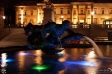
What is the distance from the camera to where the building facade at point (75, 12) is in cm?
9879

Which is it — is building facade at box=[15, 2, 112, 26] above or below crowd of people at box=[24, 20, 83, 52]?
above

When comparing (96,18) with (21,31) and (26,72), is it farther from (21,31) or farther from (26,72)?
(26,72)

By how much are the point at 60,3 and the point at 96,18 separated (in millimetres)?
13785

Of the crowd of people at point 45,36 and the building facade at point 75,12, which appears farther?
the building facade at point 75,12

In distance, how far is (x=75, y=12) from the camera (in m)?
100

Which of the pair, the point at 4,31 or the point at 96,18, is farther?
the point at 96,18

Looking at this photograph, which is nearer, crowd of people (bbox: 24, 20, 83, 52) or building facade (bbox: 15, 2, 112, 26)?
crowd of people (bbox: 24, 20, 83, 52)

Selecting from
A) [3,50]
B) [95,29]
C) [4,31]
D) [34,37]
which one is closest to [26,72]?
[34,37]

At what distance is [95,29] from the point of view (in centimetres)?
4912

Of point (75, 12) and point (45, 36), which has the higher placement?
point (75, 12)

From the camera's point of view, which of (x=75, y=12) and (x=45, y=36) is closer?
(x=45, y=36)

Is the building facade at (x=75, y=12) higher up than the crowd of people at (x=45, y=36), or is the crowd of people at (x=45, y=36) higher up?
the building facade at (x=75, y=12)

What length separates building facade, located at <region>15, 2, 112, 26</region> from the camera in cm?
9879

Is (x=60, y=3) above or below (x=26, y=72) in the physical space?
above
